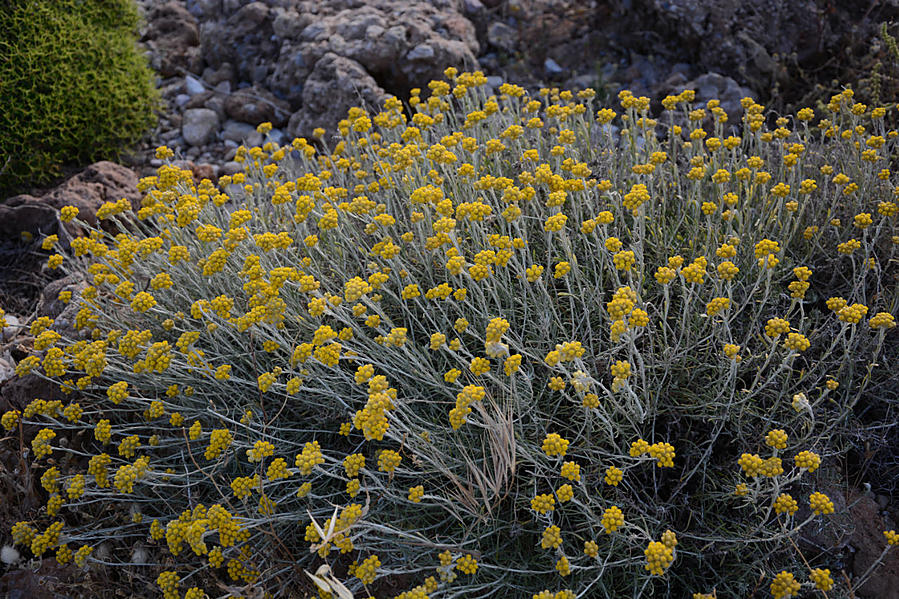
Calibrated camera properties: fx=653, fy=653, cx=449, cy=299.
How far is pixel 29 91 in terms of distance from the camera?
4.78 m

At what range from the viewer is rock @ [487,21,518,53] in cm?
600

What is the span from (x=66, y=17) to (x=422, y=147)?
334cm

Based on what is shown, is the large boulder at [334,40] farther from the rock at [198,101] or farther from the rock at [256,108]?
the rock at [198,101]

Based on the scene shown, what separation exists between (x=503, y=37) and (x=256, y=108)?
2336 mm

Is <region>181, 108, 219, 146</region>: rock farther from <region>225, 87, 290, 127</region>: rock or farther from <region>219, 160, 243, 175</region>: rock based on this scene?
<region>219, 160, 243, 175</region>: rock

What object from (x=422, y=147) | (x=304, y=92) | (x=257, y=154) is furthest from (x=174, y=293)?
(x=304, y=92)

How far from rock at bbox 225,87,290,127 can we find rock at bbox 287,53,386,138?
0.36 metres

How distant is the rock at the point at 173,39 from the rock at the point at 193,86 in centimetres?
21

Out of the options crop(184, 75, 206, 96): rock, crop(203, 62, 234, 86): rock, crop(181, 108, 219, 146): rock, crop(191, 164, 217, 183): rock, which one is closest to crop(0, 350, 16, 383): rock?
crop(191, 164, 217, 183): rock

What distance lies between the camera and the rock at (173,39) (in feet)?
20.2

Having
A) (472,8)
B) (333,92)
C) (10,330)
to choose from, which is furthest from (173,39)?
(10,330)

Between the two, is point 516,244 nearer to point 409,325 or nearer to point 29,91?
point 409,325

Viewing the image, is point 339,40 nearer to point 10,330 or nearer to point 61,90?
point 61,90

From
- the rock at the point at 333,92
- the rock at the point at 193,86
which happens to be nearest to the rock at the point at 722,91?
the rock at the point at 333,92
